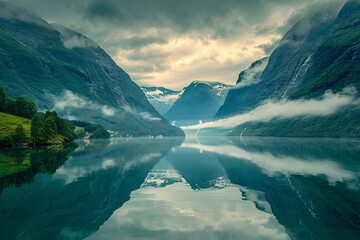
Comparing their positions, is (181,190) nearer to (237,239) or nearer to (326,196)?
(326,196)

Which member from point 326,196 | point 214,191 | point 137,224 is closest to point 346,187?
point 326,196

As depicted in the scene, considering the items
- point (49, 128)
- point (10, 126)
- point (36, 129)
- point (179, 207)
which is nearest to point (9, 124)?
point (10, 126)

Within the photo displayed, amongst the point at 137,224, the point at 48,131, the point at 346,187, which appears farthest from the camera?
the point at 48,131

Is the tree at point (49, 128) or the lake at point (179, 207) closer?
the lake at point (179, 207)

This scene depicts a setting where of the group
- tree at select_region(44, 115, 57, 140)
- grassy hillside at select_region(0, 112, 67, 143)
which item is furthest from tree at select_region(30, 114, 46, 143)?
tree at select_region(44, 115, 57, 140)

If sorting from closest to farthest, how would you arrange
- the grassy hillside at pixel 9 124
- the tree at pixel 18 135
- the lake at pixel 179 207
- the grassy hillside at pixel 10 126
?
the lake at pixel 179 207, the tree at pixel 18 135, the grassy hillside at pixel 10 126, the grassy hillside at pixel 9 124

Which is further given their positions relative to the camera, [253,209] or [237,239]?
[253,209]

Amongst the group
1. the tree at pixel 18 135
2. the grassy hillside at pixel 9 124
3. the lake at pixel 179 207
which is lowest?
the lake at pixel 179 207

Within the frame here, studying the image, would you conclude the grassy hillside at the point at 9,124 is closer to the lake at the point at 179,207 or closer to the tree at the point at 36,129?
the tree at the point at 36,129

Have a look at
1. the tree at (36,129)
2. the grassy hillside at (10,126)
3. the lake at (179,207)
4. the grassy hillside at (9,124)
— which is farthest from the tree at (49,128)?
the lake at (179,207)

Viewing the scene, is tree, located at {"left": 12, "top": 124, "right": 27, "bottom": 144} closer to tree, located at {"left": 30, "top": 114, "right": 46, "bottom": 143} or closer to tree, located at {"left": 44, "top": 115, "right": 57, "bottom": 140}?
tree, located at {"left": 30, "top": 114, "right": 46, "bottom": 143}

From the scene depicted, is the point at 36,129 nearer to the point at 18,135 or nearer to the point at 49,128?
the point at 18,135
